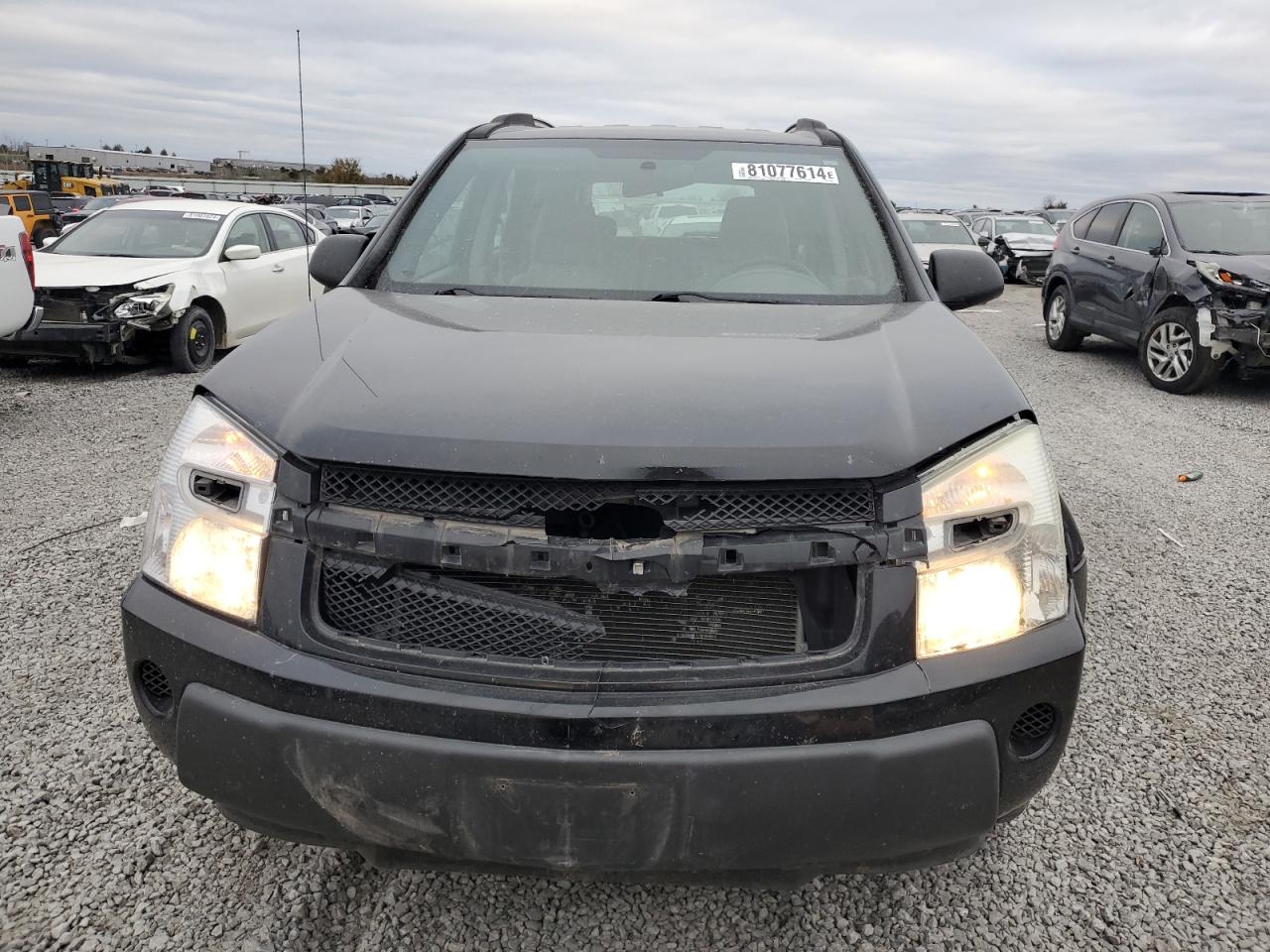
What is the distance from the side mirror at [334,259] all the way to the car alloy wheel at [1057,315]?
10260 millimetres

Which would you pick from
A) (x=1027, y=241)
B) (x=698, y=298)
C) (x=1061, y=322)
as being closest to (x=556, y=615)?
(x=698, y=298)

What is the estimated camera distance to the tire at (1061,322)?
11391 mm

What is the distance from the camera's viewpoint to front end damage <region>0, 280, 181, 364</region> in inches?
338

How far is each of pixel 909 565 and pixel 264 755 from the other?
1.19 meters

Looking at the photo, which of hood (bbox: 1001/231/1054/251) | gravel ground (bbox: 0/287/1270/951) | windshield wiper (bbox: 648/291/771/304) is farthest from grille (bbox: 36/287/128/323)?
hood (bbox: 1001/231/1054/251)

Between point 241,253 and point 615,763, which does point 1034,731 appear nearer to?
point 615,763

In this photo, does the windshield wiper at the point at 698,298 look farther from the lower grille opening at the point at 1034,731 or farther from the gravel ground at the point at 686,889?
the gravel ground at the point at 686,889

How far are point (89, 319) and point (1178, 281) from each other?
391 inches

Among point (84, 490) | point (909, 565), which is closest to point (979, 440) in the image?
point (909, 565)

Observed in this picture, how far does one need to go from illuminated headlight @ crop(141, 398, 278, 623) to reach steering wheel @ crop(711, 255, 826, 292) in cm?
149

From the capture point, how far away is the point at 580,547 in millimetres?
1687

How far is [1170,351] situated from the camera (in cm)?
908

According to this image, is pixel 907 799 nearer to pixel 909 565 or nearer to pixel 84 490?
pixel 909 565

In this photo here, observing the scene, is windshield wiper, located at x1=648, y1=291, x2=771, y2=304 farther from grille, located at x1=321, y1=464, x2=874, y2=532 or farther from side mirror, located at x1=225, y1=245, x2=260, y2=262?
side mirror, located at x1=225, y1=245, x2=260, y2=262
